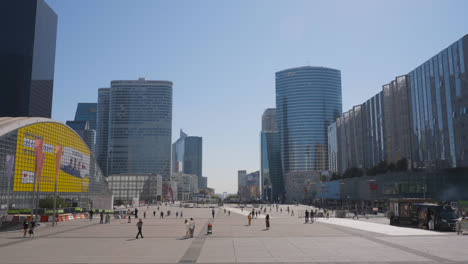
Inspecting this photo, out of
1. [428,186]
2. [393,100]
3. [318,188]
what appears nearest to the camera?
[428,186]

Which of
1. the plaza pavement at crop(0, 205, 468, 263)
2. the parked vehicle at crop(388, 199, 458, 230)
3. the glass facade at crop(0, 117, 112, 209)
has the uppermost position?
the glass facade at crop(0, 117, 112, 209)

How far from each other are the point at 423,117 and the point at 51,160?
92412 mm

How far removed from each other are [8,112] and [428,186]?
179171 mm

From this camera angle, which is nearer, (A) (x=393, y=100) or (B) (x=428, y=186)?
(B) (x=428, y=186)

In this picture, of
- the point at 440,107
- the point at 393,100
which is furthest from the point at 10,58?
the point at 440,107

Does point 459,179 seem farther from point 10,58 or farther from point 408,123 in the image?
point 10,58

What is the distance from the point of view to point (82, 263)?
18922 millimetres

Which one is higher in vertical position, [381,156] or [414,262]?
[381,156]

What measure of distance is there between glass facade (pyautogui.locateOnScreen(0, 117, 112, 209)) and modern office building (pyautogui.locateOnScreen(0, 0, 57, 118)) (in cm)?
9270

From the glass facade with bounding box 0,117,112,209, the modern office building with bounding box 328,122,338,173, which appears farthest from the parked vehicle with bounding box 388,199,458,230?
the modern office building with bounding box 328,122,338,173

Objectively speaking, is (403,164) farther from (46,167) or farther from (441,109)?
(46,167)

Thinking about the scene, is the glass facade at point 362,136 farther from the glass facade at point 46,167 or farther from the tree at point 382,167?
the glass facade at point 46,167

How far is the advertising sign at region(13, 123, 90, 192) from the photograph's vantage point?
7275 cm

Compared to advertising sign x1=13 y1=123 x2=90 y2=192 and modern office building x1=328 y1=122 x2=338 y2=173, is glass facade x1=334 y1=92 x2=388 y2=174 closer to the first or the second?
modern office building x1=328 y1=122 x2=338 y2=173
